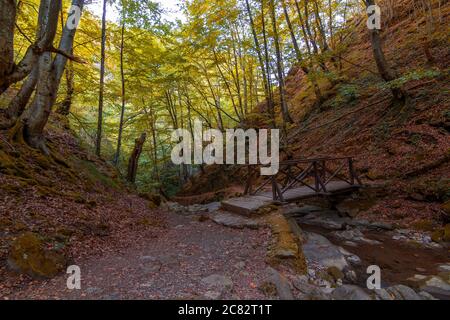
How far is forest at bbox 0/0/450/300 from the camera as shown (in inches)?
153

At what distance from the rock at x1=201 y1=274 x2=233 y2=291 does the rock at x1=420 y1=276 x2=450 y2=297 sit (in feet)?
10.3

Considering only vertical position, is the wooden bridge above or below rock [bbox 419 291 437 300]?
above

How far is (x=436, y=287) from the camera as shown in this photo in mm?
4090

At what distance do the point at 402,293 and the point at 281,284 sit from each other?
1.93 m

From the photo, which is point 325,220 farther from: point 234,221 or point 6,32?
point 6,32

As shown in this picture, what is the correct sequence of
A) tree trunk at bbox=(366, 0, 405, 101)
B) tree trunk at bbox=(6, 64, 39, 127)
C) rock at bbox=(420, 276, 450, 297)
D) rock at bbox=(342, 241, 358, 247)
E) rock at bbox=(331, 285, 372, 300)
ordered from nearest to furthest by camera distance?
rock at bbox=(331, 285, 372, 300) < rock at bbox=(420, 276, 450, 297) < rock at bbox=(342, 241, 358, 247) < tree trunk at bbox=(6, 64, 39, 127) < tree trunk at bbox=(366, 0, 405, 101)

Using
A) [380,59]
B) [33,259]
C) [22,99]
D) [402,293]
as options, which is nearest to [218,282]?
[33,259]

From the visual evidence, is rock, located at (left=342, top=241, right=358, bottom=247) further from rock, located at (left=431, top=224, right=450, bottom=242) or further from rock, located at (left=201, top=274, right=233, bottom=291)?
rock, located at (left=201, top=274, right=233, bottom=291)

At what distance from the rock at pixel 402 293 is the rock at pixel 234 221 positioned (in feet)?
9.34

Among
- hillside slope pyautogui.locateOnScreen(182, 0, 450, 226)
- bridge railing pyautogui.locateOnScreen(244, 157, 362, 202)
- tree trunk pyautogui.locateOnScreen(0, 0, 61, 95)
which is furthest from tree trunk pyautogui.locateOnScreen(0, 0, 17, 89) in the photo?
hillside slope pyautogui.locateOnScreen(182, 0, 450, 226)

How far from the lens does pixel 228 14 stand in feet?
41.1

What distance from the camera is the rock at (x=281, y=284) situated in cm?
336
